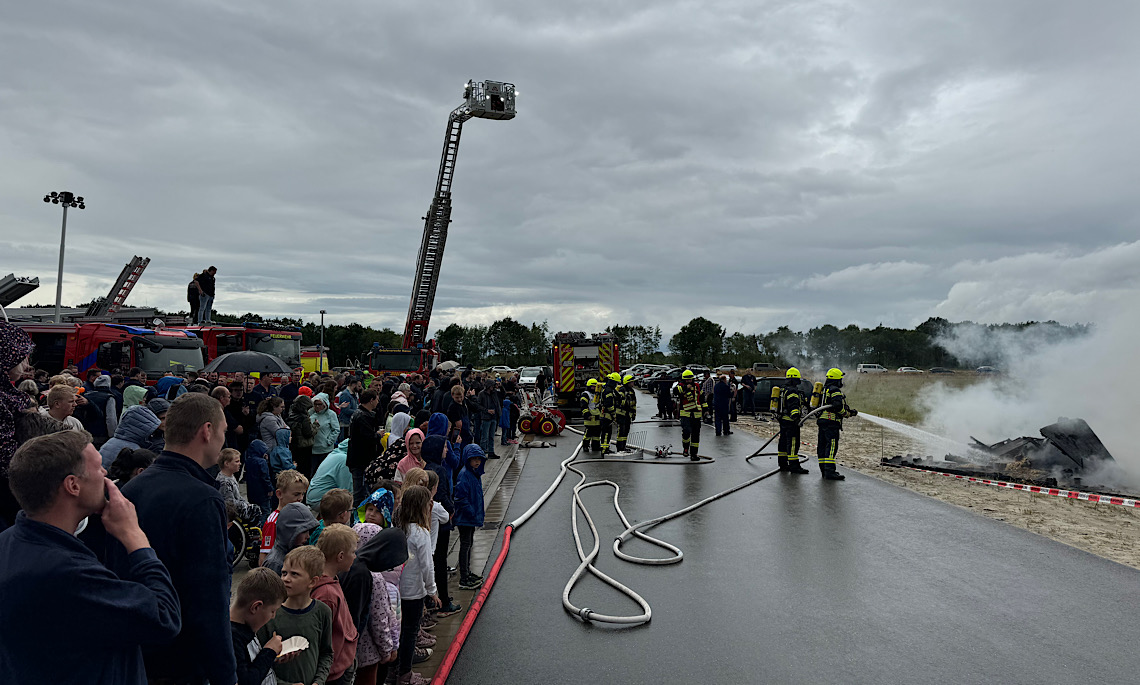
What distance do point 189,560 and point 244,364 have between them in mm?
12923

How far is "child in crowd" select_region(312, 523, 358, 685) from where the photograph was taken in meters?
3.58

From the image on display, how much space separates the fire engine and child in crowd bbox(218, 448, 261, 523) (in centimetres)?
1896

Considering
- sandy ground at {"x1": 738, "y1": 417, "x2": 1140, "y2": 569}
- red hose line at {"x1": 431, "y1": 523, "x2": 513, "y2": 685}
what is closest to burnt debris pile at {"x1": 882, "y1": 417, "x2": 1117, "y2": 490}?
sandy ground at {"x1": 738, "y1": 417, "x2": 1140, "y2": 569}

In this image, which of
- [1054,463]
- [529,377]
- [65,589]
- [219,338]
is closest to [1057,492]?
[1054,463]

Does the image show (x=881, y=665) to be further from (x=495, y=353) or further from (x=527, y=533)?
(x=495, y=353)

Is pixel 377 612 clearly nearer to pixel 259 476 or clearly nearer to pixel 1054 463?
pixel 259 476

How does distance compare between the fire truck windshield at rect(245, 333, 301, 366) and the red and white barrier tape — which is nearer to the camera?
the red and white barrier tape

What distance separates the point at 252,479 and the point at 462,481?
2414mm

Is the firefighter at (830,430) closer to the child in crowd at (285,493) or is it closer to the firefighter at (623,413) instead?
the firefighter at (623,413)

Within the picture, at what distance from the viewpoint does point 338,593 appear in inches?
142

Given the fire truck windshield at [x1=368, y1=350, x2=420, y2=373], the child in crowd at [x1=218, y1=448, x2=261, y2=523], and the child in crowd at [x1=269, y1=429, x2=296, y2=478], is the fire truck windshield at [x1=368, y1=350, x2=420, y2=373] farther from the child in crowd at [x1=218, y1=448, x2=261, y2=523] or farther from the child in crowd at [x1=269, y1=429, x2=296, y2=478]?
the child in crowd at [x1=218, y1=448, x2=261, y2=523]

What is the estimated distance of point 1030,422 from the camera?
19.4m

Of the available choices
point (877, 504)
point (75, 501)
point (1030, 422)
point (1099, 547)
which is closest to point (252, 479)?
point (75, 501)

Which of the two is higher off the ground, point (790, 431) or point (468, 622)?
point (790, 431)
